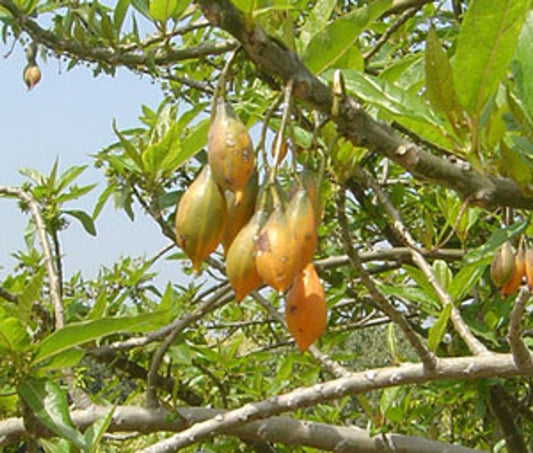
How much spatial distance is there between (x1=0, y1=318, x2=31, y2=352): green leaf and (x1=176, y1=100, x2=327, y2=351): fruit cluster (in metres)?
0.75

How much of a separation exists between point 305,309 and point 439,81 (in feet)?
1.07

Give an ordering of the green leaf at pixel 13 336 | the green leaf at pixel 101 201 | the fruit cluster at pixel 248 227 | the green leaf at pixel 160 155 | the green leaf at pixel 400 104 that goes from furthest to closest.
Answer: the green leaf at pixel 101 201 < the green leaf at pixel 160 155 < the green leaf at pixel 13 336 < the green leaf at pixel 400 104 < the fruit cluster at pixel 248 227

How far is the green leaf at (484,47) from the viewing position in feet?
3.19

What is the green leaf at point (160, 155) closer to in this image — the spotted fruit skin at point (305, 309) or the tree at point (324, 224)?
the tree at point (324, 224)

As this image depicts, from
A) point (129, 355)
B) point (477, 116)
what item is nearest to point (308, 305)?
point (477, 116)

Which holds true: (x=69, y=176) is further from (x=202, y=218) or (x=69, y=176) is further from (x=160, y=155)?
(x=202, y=218)

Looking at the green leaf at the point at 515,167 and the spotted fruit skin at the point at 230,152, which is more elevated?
the spotted fruit skin at the point at 230,152

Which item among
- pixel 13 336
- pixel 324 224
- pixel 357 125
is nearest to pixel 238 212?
pixel 357 125

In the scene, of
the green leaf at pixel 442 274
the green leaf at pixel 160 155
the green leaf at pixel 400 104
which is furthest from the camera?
the green leaf at pixel 442 274

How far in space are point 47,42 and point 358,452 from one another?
74.9 inches

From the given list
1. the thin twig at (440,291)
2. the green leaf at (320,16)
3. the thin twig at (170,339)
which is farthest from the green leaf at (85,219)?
the green leaf at (320,16)

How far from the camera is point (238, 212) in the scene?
1.09 meters

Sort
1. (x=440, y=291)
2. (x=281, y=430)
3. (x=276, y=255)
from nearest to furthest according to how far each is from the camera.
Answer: (x=276, y=255) < (x=440, y=291) < (x=281, y=430)

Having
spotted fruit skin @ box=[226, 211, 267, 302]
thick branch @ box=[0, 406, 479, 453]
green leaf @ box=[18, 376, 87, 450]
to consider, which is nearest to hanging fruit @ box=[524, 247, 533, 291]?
thick branch @ box=[0, 406, 479, 453]
